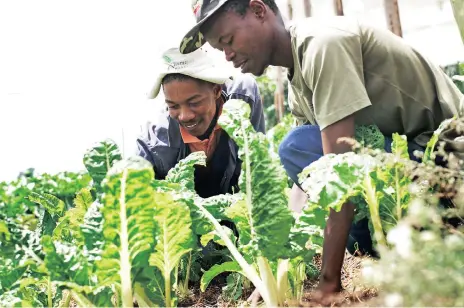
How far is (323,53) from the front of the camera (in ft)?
7.85

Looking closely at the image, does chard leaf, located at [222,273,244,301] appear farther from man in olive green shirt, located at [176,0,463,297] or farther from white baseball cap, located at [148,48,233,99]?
white baseball cap, located at [148,48,233,99]

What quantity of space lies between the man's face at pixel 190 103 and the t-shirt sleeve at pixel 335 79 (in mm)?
1080

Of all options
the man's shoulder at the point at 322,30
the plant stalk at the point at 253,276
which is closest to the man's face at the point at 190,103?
the man's shoulder at the point at 322,30

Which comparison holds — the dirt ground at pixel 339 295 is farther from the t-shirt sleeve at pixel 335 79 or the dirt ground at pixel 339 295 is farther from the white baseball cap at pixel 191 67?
the white baseball cap at pixel 191 67

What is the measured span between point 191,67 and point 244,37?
0.78 metres

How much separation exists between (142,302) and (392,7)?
552cm

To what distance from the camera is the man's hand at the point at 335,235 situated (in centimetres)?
229

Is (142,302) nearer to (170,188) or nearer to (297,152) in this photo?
(170,188)

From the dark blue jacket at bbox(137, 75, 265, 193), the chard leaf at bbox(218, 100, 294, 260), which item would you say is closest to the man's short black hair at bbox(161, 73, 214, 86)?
the dark blue jacket at bbox(137, 75, 265, 193)

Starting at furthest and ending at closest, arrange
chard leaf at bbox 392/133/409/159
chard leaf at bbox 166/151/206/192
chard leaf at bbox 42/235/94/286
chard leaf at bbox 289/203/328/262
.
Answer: chard leaf at bbox 166/151/206/192 < chard leaf at bbox 392/133/409/159 < chard leaf at bbox 289/203/328/262 < chard leaf at bbox 42/235/94/286

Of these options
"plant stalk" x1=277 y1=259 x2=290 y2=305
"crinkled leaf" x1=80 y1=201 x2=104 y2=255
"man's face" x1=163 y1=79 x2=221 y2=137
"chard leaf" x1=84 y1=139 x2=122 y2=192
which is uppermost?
"man's face" x1=163 y1=79 x2=221 y2=137

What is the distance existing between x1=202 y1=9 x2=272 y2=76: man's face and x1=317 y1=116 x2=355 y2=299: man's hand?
0.59m

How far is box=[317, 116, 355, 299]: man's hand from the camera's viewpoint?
2293 millimetres

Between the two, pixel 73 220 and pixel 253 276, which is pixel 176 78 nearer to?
pixel 73 220
